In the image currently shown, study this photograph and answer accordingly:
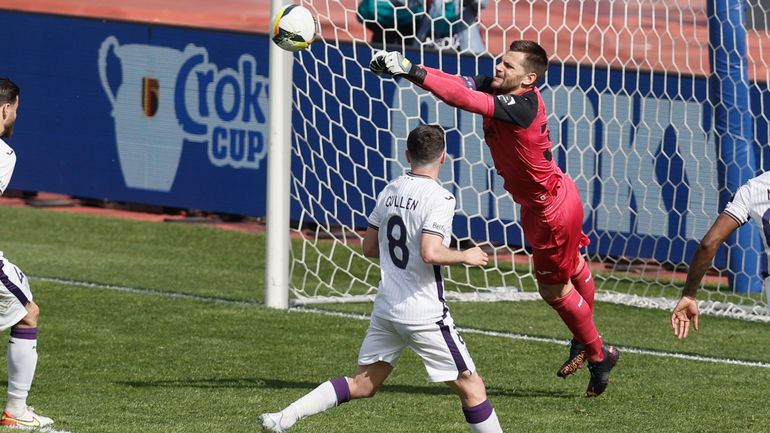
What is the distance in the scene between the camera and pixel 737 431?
7.36 metres

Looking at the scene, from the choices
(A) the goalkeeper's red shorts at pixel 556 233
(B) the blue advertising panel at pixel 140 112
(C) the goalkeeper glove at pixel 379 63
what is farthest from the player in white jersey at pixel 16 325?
(B) the blue advertising panel at pixel 140 112

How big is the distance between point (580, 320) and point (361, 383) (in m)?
1.92

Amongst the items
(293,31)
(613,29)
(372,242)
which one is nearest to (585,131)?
(613,29)

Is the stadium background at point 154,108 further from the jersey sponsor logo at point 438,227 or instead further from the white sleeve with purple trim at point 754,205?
the white sleeve with purple trim at point 754,205

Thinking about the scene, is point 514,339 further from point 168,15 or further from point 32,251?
point 168,15

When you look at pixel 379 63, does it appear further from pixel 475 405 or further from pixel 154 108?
pixel 154 108

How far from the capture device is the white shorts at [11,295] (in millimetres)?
7059

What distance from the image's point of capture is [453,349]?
642cm

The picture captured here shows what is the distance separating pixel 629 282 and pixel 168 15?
33.4ft

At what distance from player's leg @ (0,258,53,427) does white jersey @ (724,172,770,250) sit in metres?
3.35

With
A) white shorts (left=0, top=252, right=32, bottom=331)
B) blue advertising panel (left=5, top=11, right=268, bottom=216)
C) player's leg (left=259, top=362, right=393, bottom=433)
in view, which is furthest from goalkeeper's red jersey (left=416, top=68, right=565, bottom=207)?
blue advertising panel (left=5, top=11, right=268, bottom=216)

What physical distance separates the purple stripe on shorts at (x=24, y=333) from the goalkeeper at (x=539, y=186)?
2322 millimetres

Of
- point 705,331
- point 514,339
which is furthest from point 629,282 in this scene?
point 514,339

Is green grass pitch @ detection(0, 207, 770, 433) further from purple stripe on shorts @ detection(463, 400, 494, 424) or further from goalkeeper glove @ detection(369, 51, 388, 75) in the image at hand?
goalkeeper glove @ detection(369, 51, 388, 75)
